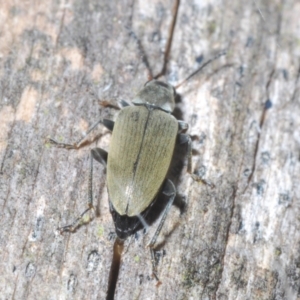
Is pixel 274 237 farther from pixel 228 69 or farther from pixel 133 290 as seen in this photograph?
pixel 228 69

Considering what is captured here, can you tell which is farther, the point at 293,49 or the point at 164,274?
the point at 293,49

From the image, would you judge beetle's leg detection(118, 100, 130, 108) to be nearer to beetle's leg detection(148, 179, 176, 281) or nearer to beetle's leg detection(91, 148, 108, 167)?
beetle's leg detection(91, 148, 108, 167)

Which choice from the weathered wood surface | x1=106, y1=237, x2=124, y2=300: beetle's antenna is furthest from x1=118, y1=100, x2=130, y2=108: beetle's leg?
x1=106, y1=237, x2=124, y2=300: beetle's antenna

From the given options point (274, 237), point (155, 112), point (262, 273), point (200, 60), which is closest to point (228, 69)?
point (200, 60)

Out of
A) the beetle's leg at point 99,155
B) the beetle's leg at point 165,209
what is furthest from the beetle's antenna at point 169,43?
the beetle's leg at point 165,209

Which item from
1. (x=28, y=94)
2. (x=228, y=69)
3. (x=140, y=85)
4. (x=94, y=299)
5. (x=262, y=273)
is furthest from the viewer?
(x=228, y=69)

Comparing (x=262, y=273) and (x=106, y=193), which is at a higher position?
(x=106, y=193)

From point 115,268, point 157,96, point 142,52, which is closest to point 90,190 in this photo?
point 115,268
